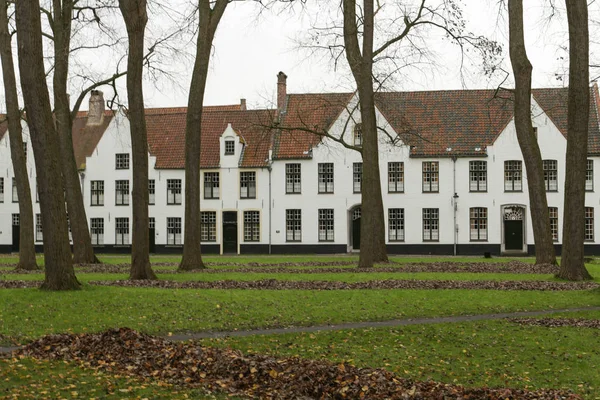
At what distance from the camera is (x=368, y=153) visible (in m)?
30.7

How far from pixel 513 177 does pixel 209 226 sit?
21.3 metres

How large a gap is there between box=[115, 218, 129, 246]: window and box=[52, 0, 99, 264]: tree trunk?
22756mm

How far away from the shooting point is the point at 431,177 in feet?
173

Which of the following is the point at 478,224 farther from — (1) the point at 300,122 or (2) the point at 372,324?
(2) the point at 372,324

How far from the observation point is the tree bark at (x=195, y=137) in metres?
27.8

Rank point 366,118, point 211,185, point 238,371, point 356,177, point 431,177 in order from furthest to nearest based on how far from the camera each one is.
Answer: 1. point 211,185
2. point 356,177
3. point 431,177
4. point 366,118
5. point 238,371

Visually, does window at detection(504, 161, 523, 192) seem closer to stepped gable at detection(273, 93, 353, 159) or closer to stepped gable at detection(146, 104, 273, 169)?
stepped gable at detection(273, 93, 353, 159)

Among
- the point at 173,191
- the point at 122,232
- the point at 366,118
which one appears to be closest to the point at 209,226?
the point at 173,191

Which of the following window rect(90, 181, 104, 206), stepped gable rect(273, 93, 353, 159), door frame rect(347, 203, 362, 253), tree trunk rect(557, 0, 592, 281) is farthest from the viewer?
window rect(90, 181, 104, 206)

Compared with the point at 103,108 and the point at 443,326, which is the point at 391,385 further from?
the point at 103,108

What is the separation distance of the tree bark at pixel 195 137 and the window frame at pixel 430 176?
2756 centimetres

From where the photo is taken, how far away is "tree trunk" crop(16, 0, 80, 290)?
18.1 metres

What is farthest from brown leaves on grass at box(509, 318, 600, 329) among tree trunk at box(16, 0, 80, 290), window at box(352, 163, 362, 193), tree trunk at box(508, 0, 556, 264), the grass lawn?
window at box(352, 163, 362, 193)

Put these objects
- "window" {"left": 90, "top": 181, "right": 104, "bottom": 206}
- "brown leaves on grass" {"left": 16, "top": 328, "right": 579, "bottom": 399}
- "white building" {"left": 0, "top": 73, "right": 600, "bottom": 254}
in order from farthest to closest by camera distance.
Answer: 1. "window" {"left": 90, "top": 181, "right": 104, "bottom": 206}
2. "white building" {"left": 0, "top": 73, "right": 600, "bottom": 254}
3. "brown leaves on grass" {"left": 16, "top": 328, "right": 579, "bottom": 399}
